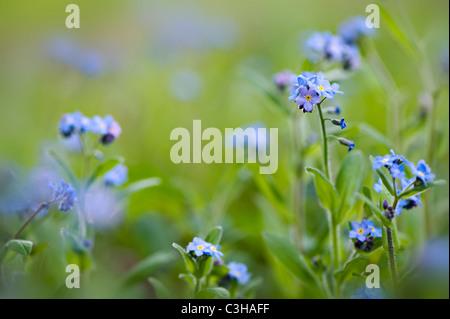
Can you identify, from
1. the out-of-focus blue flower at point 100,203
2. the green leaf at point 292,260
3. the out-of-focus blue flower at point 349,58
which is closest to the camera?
the green leaf at point 292,260

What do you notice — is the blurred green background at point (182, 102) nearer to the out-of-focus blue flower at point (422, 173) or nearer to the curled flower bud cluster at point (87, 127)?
the curled flower bud cluster at point (87, 127)

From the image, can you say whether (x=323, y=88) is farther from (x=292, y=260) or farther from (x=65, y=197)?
(x=65, y=197)

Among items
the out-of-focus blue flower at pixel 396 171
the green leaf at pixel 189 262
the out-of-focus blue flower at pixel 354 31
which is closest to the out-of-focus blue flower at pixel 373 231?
the out-of-focus blue flower at pixel 396 171

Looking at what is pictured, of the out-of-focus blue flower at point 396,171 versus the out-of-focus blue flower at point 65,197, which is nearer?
the out-of-focus blue flower at point 396,171

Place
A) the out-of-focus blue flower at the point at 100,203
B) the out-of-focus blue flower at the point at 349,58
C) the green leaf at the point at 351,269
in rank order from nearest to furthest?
1. the green leaf at the point at 351,269
2. the out-of-focus blue flower at the point at 100,203
3. the out-of-focus blue flower at the point at 349,58

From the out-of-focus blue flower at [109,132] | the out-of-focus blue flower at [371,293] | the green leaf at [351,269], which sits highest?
the out-of-focus blue flower at [109,132]

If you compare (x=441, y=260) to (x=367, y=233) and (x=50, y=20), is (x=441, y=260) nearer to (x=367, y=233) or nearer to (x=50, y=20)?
(x=367, y=233)

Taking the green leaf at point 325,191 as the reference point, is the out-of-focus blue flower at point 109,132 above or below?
above
